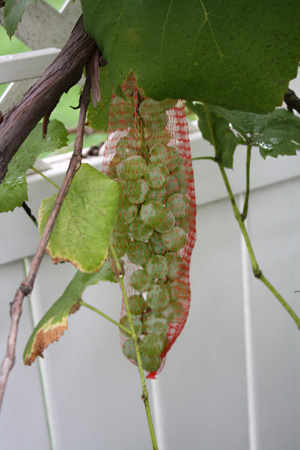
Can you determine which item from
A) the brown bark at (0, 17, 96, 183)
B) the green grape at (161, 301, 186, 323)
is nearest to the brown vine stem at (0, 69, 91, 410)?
the brown bark at (0, 17, 96, 183)

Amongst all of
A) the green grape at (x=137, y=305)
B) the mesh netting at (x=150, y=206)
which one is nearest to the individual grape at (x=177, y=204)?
the mesh netting at (x=150, y=206)

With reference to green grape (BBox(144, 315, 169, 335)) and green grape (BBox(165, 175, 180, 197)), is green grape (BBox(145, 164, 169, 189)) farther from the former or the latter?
green grape (BBox(144, 315, 169, 335))

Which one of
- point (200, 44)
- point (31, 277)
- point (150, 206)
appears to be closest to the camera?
point (31, 277)

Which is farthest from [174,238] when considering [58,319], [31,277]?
[31,277]

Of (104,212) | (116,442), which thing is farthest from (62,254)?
(116,442)

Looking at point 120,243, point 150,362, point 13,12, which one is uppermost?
point 13,12

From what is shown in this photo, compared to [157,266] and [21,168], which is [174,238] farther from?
[21,168]

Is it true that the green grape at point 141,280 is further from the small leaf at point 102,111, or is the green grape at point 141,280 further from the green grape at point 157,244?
the small leaf at point 102,111
